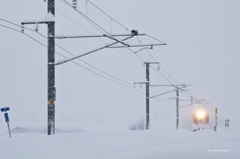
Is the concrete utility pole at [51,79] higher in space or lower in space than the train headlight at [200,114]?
higher

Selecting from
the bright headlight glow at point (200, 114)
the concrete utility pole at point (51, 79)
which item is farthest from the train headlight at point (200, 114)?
the concrete utility pole at point (51, 79)

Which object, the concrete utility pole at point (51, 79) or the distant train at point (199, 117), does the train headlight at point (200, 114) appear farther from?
the concrete utility pole at point (51, 79)

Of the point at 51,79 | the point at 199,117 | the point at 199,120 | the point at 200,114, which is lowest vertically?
the point at 199,120

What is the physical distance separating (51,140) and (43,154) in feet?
7.50

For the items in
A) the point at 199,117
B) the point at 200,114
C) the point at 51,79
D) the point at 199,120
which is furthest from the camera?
the point at 199,120

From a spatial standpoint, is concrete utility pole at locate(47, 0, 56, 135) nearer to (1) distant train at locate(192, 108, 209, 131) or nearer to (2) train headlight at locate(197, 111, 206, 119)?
(1) distant train at locate(192, 108, 209, 131)

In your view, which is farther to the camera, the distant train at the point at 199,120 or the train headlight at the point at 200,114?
the distant train at the point at 199,120

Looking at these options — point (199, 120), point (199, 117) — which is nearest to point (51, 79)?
point (199, 117)

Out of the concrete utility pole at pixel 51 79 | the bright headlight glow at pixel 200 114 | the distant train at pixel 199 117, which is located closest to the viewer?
the concrete utility pole at pixel 51 79

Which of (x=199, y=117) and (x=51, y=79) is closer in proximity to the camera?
(x=51, y=79)

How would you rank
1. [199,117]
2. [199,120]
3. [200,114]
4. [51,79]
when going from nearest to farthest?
[51,79] → [200,114] → [199,117] → [199,120]

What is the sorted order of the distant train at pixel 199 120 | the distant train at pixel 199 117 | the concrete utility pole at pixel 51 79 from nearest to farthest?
1. the concrete utility pole at pixel 51 79
2. the distant train at pixel 199 120
3. the distant train at pixel 199 117

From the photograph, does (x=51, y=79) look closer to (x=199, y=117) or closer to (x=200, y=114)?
(x=200, y=114)

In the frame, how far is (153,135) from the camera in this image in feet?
63.5
